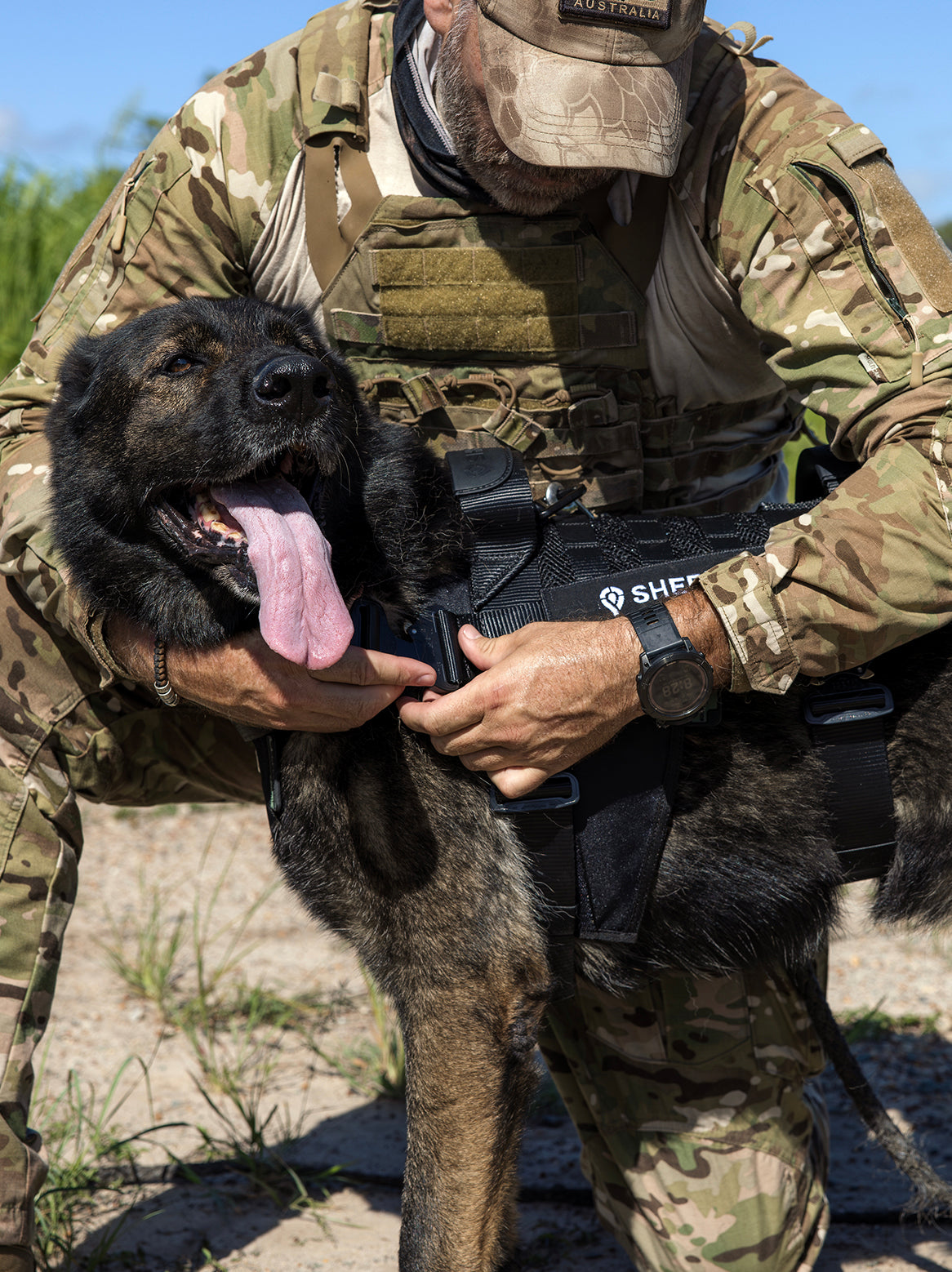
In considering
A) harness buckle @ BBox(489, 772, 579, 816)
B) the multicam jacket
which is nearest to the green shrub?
the multicam jacket

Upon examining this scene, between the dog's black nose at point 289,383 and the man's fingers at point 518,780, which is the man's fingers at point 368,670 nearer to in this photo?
the man's fingers at point 518,780

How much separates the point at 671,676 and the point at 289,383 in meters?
0.84

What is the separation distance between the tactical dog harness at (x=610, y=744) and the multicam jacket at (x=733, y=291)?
0.15 meters

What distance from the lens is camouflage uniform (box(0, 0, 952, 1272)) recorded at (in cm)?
222

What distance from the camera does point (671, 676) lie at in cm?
196

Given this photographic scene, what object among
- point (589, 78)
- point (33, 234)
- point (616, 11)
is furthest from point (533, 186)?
point (33, 234)

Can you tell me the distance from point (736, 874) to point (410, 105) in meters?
1.78

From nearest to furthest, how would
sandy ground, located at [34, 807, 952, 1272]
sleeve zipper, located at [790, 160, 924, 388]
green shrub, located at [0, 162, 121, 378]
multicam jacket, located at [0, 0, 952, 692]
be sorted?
multicam jacket, located at [0, 0, 952, 692]
sleeve zipper, located at [790, 160, 924, 388]
sandy ground, located at [34, 807, 952, 1272]
green shrub, located at [0, 162, 121, 378]

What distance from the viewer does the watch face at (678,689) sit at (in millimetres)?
1959

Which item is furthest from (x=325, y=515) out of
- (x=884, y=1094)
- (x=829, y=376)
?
(x=884, y=1094)

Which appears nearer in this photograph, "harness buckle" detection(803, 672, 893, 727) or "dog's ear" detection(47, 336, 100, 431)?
"harness buckle" detection(803, 672, 893, 727)

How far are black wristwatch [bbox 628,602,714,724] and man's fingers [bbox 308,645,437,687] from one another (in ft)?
1.34

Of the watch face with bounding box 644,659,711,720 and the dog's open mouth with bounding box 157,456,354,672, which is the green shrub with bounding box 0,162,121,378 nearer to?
the dog's open mouth with bounding box 157,456,354,672

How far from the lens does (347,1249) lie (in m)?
2.71
